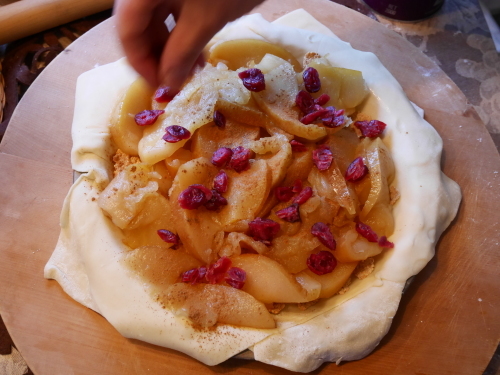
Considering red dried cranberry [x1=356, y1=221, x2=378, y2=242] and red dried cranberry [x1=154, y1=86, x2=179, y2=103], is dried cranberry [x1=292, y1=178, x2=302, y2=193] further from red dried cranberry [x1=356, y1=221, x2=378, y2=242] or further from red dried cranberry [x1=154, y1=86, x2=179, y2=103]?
red dried cranberry [x1=154, y1=86, x2=179, y2=103]

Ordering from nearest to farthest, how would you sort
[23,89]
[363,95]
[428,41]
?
[363,95] → [23,89] → [428,41]

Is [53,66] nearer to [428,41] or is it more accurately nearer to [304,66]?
[304,66]

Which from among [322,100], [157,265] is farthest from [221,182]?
[322,100]

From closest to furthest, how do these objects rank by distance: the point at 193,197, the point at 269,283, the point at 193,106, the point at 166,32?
the point at 166,32
the point at 269,283
the point at 193,197
the point at 193,106

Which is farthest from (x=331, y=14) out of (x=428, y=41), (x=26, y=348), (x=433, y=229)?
(x=26, y=348)

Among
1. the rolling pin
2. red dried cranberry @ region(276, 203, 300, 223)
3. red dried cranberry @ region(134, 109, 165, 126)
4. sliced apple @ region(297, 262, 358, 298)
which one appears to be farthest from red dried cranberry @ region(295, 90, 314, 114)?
the rolling pin

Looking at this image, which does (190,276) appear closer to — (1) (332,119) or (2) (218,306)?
(2) (218,306)
